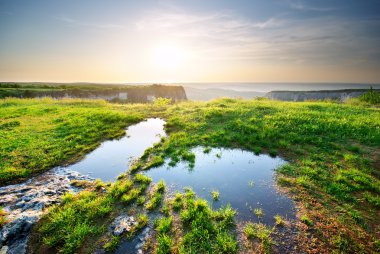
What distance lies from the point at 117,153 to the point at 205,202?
264 inches

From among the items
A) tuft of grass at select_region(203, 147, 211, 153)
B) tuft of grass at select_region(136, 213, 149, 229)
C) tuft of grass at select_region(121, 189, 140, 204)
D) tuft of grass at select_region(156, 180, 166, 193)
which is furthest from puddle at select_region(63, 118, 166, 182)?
tuft of grass at select_region(203, 147, 211, 153)

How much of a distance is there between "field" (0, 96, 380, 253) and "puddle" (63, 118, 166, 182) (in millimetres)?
667

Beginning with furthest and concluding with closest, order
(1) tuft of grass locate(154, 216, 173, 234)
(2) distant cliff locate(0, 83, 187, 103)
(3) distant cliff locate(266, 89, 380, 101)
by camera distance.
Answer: (3) distant cliff locate(266, 89, 380, 101)
(2) distant cliff locate(0, 83, 187, 103)
(1) tuft of grass locate(154, 216, 173, 234)

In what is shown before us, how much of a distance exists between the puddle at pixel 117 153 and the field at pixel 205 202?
2.19 ft

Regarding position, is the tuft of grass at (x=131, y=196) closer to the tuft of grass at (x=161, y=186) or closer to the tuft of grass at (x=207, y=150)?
the tuft of grass at (x=161, y=186)

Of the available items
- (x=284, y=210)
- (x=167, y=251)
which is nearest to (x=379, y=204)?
(x=284, y=210)

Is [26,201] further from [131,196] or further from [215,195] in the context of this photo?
[215,195]

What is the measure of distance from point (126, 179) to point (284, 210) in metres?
6.23

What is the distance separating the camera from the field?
574 centimetres

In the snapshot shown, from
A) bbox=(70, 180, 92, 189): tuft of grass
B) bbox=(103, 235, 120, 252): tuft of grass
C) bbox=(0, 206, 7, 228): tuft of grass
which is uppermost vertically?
bbox=(70, 180, 92, 189): tuft of grass

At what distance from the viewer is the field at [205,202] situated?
18.8 ft

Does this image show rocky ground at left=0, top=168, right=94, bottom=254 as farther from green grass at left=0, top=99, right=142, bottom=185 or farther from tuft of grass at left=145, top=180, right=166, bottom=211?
tuft of grass at left=145, top=180, right=166, bottom=211

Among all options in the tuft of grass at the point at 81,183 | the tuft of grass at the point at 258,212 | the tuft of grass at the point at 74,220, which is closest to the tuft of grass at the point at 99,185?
the tuft of grass at the point at 81,183

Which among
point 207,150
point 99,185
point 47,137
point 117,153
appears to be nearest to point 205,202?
point 99,185
